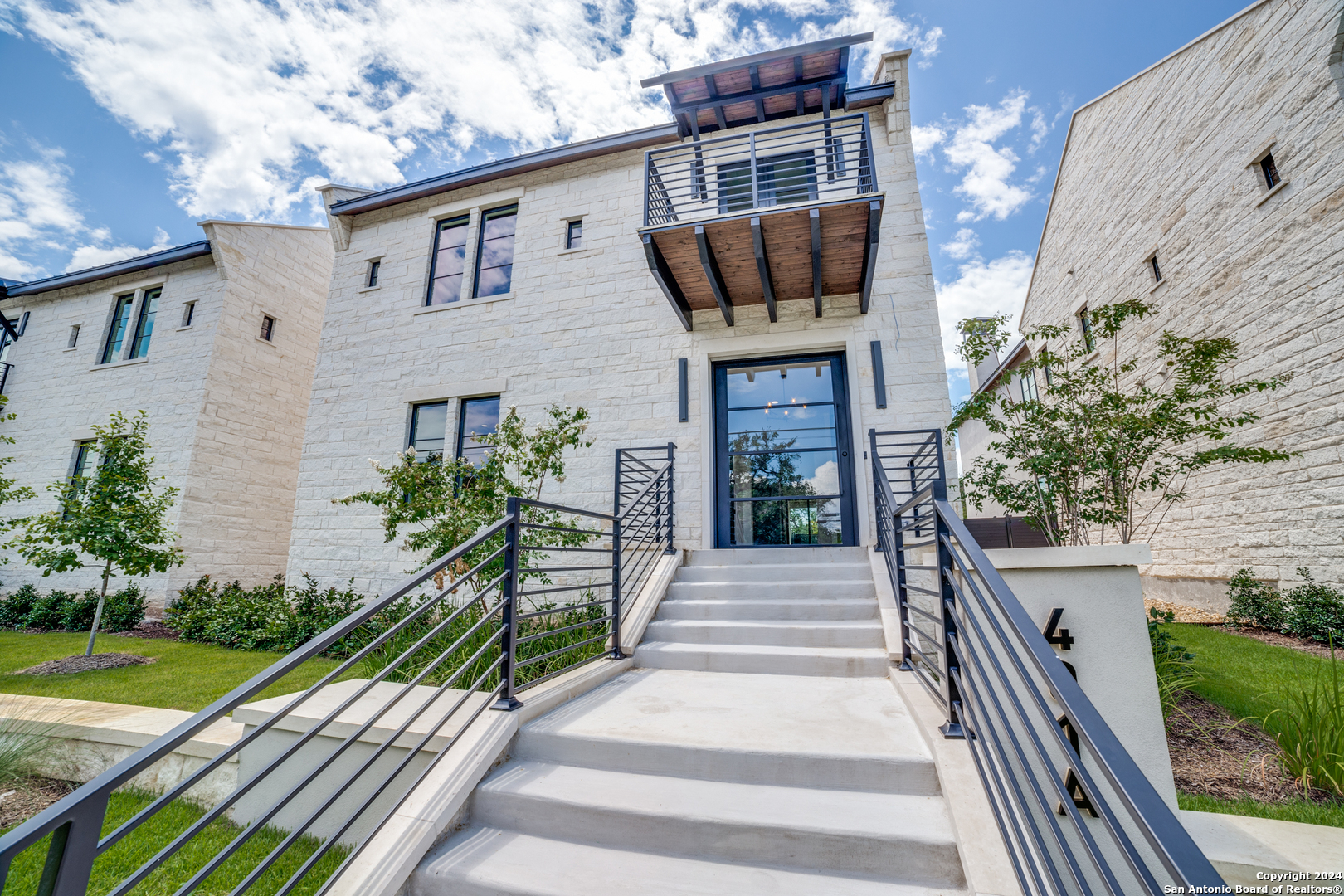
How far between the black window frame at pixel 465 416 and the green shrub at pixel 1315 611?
8.80 metres

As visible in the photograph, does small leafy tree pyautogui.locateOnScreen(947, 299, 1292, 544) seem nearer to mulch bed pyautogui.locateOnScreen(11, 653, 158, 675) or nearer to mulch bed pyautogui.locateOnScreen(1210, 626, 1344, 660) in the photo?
mulch bed pyautogui.locateOnScreen(1210, 626, 1344, 660)

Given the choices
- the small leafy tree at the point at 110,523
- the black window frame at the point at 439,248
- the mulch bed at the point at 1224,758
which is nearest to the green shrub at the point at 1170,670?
the mulch bed at the point at 1224,758

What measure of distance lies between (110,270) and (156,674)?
31.9ft

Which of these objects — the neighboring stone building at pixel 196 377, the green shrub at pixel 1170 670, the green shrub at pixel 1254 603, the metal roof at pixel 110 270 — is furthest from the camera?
the metal roof at pixel 110 270

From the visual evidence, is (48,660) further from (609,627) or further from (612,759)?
(612,759)

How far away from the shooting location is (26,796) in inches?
114

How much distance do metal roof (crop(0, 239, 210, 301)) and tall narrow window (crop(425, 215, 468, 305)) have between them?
4610 mm

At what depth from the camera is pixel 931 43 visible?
6.07 metres

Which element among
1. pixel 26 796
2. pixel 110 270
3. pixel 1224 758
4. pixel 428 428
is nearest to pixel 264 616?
pixel 428 428

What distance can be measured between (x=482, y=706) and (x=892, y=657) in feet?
7.87

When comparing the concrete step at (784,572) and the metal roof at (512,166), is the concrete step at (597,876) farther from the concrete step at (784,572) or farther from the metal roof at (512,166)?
the metal roof at (512,166)

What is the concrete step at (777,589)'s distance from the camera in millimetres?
4215

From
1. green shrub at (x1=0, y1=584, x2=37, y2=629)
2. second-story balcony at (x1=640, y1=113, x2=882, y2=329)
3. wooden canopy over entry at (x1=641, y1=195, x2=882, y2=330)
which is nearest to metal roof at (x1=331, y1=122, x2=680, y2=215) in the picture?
second-story balcony at (x1=640, y1=113, x2=882, y2=329)

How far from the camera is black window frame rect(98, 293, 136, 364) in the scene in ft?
32.9
